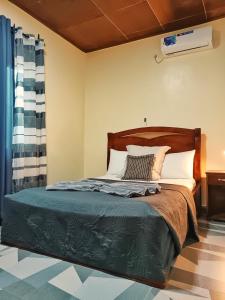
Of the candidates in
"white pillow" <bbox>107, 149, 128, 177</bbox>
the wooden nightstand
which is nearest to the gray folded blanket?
"white pillow" <bbox>107, 149, 128, 177</bbox>

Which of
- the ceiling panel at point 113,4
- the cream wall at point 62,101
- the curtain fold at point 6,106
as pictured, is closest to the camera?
the curtain fold at point 6,106

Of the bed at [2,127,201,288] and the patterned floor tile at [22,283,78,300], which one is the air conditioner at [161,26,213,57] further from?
the patterned floor tile at [22,283,78,300]

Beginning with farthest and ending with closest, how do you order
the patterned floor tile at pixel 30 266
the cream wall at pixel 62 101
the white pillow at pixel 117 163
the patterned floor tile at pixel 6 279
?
the cream wall at pixel 62 101
the white pillow at pixel 117 163
the patterned floor tile at pixel 30 266
the patterned floor tile at pixel 6 279

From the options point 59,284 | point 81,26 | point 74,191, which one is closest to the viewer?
point 59,284

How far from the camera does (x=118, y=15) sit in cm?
321

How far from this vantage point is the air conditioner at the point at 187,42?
3246mm

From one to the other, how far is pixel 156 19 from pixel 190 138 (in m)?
1.70

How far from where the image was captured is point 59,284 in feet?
5.16

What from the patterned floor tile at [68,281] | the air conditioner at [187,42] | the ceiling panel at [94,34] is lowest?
the patterned floor tile at [68,281]

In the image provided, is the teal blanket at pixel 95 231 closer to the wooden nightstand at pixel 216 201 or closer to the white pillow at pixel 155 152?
the white pillow at pixel 155 152

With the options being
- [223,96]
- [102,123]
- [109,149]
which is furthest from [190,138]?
[102,123]

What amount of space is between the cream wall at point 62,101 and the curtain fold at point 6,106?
40 cm

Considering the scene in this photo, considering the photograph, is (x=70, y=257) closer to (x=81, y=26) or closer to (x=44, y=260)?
(x=44, y=260)

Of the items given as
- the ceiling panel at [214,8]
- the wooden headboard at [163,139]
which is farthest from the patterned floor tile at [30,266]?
the ceiling panel at [214,8]
